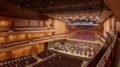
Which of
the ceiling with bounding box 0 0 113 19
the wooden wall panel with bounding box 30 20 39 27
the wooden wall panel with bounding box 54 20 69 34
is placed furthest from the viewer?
the wooden wall panel with bounding box 54 20 69 34

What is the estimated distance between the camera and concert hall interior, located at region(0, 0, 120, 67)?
10152mm

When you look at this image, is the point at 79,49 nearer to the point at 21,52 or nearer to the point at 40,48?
the point at 40,48

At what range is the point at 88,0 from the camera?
25.7 feet

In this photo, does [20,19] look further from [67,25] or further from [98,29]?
[98,29]

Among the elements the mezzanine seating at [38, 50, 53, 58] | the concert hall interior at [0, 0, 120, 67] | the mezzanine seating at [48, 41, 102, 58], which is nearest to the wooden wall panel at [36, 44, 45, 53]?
the concert hall interior at [0, 0, 120, 67]

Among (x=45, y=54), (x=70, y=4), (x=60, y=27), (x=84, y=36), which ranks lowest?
(x=45, y=54)

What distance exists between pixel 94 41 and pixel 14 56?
8969mm

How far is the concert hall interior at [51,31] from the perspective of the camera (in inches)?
400

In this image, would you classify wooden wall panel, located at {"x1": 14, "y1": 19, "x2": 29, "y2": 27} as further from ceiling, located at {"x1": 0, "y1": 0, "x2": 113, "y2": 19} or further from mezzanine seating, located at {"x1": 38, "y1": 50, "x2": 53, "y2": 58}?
mezzanine seating, located at {"x1": 38, "y1": 50, "x2": 53, "y2": 58}

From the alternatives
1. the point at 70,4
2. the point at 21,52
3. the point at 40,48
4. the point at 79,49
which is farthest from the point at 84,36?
the point at 70,4

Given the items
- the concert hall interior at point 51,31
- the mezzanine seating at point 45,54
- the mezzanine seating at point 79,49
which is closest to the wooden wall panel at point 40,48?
the concert hall interior at point 51,31

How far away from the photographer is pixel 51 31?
55.3 ft

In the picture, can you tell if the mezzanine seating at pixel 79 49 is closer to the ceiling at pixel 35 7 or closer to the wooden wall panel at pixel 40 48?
the wooden wall panel at pixel 40 48

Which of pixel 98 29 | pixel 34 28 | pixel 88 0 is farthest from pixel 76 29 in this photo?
pixel 88 0
